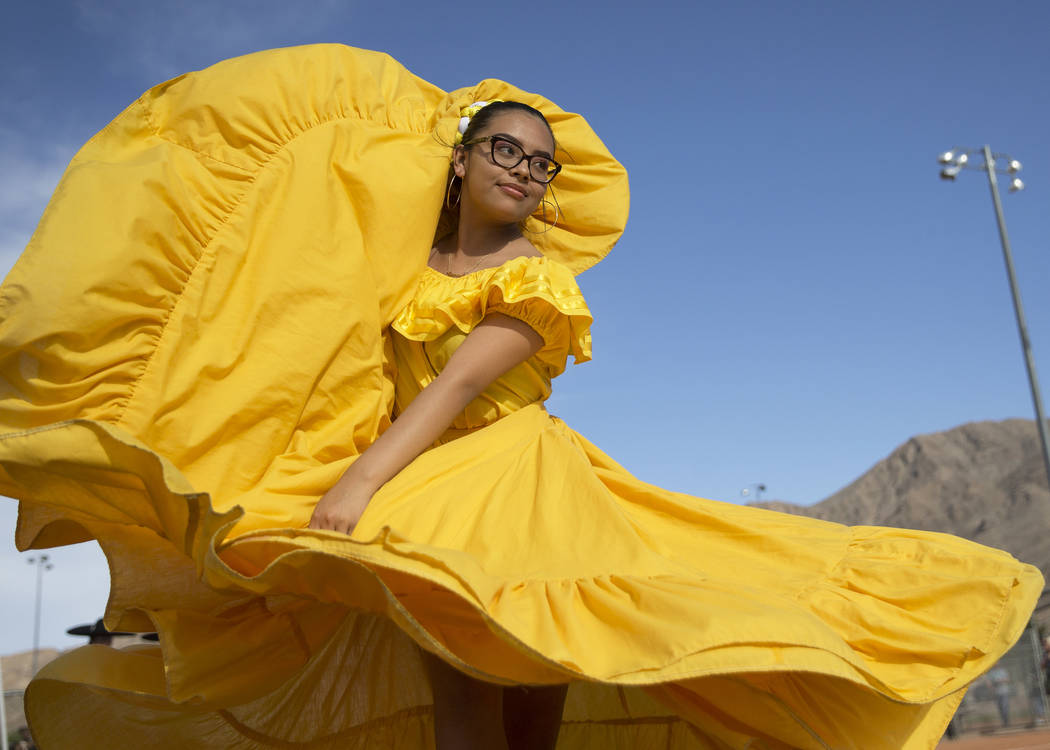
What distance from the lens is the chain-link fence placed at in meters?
11.2

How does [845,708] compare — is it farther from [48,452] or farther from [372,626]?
[48,452]

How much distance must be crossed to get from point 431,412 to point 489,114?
112 cm

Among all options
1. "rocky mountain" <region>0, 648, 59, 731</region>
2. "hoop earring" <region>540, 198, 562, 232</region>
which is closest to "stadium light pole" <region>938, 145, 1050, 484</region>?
"hoop earring" <region>540, 198, 562, 232</region>

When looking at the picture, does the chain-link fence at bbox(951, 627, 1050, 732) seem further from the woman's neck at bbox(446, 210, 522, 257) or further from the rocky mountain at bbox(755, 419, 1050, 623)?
the rocky mountain at bbox(755, 419, 1050, 623)

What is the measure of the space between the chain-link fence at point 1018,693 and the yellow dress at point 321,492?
35.0ft

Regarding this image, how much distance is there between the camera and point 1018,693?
1177 cm

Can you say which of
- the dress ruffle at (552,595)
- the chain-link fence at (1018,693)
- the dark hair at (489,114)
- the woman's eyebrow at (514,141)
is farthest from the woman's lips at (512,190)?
the chain-link fence at (1018,693)

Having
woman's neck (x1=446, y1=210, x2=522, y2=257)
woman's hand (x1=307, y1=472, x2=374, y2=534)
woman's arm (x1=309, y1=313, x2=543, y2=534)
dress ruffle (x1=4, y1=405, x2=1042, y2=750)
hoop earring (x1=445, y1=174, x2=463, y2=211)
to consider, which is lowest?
dress ruffle (x1=4, y1=405, x2=1042, y2=750)

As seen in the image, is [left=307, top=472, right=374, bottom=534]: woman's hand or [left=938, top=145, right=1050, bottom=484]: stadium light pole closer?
[left=307, top=472, right=374, bottom=534]: woman's hand

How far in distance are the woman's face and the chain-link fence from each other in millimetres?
10888

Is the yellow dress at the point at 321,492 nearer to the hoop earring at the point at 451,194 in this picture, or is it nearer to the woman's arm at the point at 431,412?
the woman's arm at the point at 431,412

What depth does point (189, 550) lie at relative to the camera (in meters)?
1.91

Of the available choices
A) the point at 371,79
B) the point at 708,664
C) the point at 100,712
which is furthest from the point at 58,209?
the point at 708,664

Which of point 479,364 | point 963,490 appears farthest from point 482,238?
point 963,490
